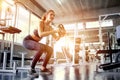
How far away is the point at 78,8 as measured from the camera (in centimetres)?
733

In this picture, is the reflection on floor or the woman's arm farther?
the woman's arm

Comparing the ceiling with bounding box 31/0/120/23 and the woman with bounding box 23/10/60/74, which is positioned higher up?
the ceiling with bounding box 31/0/120/23

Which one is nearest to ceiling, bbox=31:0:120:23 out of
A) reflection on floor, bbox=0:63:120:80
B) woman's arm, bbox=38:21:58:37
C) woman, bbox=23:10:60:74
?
woman, bbox=23:10:60:74

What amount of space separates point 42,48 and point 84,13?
5.82 metres

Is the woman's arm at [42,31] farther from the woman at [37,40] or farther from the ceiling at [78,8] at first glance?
the ceiling at [78,8]

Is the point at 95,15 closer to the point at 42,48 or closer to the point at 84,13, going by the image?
the point at 84,13

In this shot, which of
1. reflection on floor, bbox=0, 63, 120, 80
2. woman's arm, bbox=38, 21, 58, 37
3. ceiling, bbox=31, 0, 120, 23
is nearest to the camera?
reflection on floor, bbox=0, 63, 120, 80

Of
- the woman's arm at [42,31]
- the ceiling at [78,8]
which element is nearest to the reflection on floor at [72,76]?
the woman's arm at [42,31]

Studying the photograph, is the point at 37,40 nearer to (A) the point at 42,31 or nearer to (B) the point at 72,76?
(A) the point at 42,31

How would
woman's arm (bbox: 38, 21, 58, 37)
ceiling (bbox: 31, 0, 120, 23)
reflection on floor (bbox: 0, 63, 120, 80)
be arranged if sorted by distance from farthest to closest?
ceiling (bbox: 31, 0, 120, 23) → woman's arm (bbox: 38, 21, 58, 37) → reflection on floor (bbox: 0, 63, 120, 80)

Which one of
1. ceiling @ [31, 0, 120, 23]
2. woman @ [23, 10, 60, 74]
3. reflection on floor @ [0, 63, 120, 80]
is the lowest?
reflection on floor @ [0, 63, 120, 80]

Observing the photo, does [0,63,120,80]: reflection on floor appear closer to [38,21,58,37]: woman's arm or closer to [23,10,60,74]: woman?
[23,10,60,74]: woman

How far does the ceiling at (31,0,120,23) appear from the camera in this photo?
6.80 m

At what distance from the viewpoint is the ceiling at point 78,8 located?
6.80 metres
